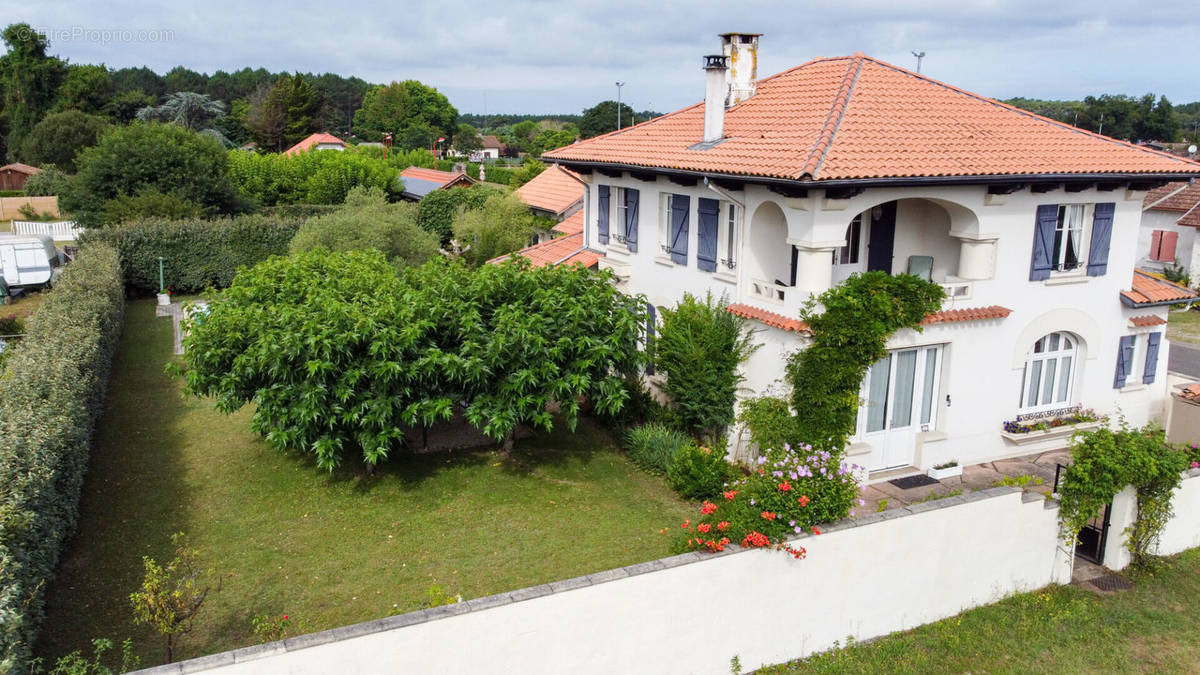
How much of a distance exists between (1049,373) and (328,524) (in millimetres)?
14220

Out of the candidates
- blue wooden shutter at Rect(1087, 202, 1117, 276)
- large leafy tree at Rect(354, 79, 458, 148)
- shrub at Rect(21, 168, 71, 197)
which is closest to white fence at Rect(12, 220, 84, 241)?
shrub at Rect(21, 168, 71, 197)

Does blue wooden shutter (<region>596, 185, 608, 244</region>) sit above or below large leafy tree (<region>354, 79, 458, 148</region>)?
below

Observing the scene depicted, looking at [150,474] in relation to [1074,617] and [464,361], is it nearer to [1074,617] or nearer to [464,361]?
[464,361]

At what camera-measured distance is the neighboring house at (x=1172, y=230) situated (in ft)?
109

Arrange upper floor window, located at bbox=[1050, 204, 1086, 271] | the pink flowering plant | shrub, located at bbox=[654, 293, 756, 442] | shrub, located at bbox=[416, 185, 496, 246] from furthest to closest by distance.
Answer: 1. shrub, located at bbox=[416, 185, 496, 246]
2. upper floor window, located at bbox=[1050, 204, 1086, 271]
3. shrub, located at bbox=[654, 293, 756, 442]
4. the pink flowering plant

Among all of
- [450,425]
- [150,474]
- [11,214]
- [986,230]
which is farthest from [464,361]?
[11,214]

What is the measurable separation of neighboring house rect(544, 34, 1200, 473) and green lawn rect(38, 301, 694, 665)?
4.05m

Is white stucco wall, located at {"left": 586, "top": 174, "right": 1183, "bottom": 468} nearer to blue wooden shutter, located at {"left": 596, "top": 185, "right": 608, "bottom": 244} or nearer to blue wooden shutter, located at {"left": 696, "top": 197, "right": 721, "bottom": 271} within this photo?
blue wooden shutter, located at {"left": 696, "top": 197, "right": 721, "bottom": 271}

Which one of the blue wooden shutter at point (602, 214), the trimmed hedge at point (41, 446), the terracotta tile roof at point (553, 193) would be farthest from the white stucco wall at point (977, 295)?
the terracotta tile roof at point (553, 193)

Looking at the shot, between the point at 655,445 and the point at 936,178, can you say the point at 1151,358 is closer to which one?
the point at 936,178

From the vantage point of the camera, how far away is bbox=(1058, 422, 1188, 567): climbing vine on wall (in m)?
10.9

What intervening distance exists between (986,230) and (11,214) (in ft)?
213

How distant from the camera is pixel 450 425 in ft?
56.7

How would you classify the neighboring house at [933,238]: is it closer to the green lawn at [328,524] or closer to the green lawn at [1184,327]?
the green lawn at [328,524]
